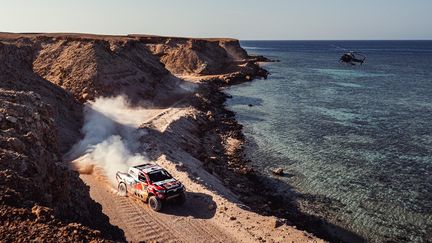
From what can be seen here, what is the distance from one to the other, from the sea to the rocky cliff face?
1606 centimetres

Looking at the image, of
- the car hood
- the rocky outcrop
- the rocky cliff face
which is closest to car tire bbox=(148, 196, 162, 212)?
the car hood

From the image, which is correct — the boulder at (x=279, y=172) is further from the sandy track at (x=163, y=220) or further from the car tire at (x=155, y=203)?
the car tire at (x=155, y=203)

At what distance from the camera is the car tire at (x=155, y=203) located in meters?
23.3

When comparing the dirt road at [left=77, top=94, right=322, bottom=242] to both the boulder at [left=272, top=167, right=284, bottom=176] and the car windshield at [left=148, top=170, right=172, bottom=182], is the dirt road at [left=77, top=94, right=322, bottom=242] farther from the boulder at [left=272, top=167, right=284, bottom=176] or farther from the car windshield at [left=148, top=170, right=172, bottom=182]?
the boulder at [left=272, top=167, right=284, bottom=176]

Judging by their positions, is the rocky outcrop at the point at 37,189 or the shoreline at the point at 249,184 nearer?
the rocky outcrop at the point at 37,189

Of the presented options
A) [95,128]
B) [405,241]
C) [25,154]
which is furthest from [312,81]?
[25,154]

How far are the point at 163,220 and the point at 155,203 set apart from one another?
1.31 m

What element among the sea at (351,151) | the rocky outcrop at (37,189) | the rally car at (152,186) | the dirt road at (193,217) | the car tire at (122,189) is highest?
the rocky outcrop at (37,189)

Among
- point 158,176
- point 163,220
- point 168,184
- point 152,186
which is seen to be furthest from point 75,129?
point 163,220

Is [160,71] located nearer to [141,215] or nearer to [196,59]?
[196,59]

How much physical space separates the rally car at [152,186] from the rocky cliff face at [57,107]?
215 inches

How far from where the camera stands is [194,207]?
24172mm

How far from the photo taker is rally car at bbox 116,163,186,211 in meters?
23.4

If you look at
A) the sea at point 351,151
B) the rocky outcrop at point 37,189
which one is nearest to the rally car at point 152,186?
the rocky outcrop at point 37,189
